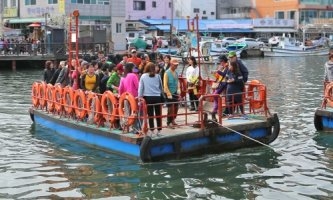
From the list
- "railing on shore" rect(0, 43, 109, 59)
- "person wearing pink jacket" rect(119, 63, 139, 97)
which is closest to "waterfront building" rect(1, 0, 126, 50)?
"railing on shore" rect(0, 43, 109, 59)

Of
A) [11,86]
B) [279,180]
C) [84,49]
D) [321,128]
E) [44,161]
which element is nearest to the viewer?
[279,180]

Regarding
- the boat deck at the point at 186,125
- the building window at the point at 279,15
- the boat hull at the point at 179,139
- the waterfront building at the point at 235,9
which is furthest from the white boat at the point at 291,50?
the boat hull at the point at 179,139

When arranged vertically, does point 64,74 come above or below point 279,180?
above

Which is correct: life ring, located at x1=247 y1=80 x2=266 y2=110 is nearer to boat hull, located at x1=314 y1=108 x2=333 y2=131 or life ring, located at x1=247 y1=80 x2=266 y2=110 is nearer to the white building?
boat hull, located at x1=314 y1=108 x2=333 y2=131

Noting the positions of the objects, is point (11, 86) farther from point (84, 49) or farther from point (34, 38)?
point (34, 38)

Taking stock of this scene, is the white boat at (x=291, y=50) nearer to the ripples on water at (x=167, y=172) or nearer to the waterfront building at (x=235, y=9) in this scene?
the waterfront building at (x=235, y=9)

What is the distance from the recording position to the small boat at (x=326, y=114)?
51.5 ft

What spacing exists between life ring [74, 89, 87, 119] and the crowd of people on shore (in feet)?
1.06

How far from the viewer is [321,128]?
52.7 feet

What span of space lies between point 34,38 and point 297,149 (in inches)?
1650

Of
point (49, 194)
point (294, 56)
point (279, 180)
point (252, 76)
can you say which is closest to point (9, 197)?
point (49, 194)

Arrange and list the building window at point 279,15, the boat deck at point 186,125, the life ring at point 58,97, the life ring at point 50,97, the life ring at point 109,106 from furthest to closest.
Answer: the building window at point 279,15 < the life ring at point 50,97 < the life ring at point 58,97 < the life ring at point 109,106 < the boat deck at point 186,125

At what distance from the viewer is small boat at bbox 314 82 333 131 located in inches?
618

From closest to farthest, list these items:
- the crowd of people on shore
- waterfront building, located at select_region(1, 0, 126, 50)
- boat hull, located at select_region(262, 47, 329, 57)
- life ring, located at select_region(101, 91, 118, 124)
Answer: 1. the crowd of people on shore
2. life ring, located at select_region(101, 91, 118, 124)
3. waterfront building, located at select_region(1, 0, 126, 50)
4. boat hull, located at select_region(262, 47, 329, 57)
